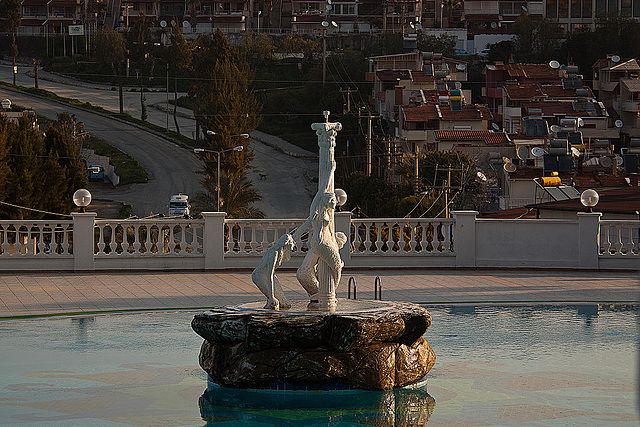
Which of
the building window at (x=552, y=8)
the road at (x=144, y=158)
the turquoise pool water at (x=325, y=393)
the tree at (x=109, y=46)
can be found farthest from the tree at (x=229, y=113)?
the turquoise pool water at (x=325, y=393)

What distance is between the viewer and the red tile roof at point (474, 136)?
69.7 m

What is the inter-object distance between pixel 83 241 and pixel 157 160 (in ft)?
206

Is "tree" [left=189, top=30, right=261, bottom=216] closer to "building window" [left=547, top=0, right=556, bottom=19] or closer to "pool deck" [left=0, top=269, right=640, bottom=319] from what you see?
"pool deck" [left=0, top=269, right=640, bottom=319]

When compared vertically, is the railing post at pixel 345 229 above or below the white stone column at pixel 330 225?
below

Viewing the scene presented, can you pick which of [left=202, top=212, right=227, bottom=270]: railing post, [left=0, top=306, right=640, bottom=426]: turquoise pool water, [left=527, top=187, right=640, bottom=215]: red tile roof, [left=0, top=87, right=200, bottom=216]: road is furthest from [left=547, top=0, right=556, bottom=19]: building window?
[left=0, top=306, right=640, bottom=426]: turquoise pool water

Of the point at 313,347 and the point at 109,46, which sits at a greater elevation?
the point at 109,46

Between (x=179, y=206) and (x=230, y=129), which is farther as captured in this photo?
(x=230, y=129)

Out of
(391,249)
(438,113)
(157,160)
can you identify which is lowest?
(157,160)

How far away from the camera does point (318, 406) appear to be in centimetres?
1191

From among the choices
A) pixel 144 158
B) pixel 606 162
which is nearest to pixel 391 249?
pixel 606 162

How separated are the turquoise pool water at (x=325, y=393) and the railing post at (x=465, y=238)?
19.2ft

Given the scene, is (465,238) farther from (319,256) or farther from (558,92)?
(558,92)

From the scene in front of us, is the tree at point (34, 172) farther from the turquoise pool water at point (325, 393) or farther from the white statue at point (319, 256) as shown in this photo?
the white statue at point (319, 256)

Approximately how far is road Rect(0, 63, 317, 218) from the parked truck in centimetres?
151
